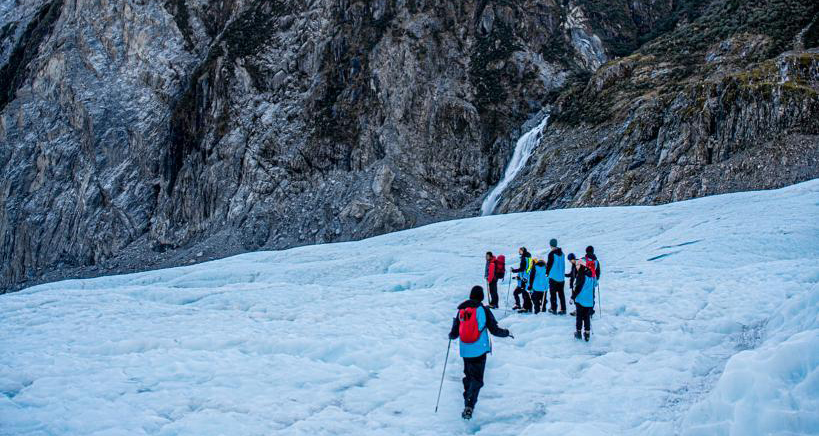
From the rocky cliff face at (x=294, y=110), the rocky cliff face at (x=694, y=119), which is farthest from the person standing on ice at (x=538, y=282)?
the rocky cliff face at (x=294, y=110)

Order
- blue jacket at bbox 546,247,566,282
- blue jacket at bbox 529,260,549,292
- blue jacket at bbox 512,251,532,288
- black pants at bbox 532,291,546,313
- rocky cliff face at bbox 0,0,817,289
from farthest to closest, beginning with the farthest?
rocky cliff face at bbox 0,0,817,289, blue jacket at bbox 512,251,532,288, black pants at bbox 532,291,546,313, blue jacket at bbox 529,260,549,292, blue jacket at bbox 546,247,566,282

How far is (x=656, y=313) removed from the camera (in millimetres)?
10078

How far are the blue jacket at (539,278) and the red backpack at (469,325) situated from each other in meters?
4.23

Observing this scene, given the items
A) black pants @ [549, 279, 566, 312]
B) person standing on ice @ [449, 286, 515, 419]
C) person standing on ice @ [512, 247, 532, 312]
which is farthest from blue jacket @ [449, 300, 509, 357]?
person standing on ice @ [512, 247, 532, 312]

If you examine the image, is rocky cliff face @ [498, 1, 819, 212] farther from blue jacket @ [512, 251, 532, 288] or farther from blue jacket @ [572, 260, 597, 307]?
blue jacket @ [572, 260, 597, 307]

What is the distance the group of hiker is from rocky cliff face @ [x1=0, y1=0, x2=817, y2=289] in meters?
27.5

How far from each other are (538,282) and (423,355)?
9.93ft

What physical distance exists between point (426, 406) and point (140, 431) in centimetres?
343

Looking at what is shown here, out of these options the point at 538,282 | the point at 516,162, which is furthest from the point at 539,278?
the point at 516,162

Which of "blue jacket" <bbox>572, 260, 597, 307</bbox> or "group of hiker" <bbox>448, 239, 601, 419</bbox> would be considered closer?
"group of hiker" <bbox>448, 239, 601, 419</bbox>

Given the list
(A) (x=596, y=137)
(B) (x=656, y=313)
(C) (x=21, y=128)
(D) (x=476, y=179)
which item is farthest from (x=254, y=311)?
(C) (x=21, y=128)

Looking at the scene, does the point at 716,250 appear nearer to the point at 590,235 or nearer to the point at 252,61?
the point at 590,235

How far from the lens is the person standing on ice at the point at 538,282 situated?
10570 mm

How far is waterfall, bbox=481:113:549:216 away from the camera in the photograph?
1731 inches
